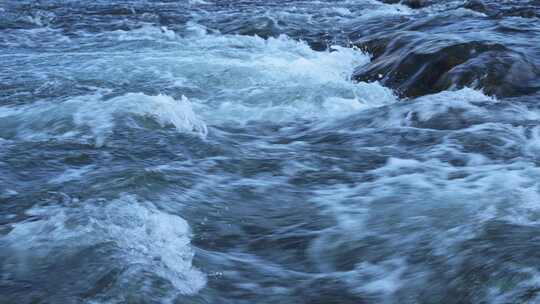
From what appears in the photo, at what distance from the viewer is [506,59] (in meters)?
7.33

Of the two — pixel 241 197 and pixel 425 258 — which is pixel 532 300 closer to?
pixel 425 258

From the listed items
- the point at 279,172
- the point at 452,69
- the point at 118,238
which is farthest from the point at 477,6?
the point at 118,238

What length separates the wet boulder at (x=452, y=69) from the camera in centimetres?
691

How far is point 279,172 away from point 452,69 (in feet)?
10.5

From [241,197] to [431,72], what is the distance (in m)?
3.74

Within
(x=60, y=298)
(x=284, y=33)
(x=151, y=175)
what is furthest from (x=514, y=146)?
(x=284, y=33)

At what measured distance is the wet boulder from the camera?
6906 millimetres

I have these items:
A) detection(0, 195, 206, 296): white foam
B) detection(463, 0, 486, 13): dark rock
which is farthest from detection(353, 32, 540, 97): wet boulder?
detection(0, 195, 206, 296): white foam

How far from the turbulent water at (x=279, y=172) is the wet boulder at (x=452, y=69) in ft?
0.09

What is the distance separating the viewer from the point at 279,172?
16.3ft

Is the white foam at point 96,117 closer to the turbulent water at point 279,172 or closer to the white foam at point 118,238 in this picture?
the turbulent water at point 279,172

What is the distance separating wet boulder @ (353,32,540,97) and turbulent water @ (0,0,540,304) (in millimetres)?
27

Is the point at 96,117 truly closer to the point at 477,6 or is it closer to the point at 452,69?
the point at 452,69

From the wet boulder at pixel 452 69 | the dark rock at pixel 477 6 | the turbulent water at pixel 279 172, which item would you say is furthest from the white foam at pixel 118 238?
the dark rock at pixel 477 6
